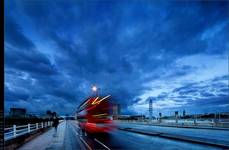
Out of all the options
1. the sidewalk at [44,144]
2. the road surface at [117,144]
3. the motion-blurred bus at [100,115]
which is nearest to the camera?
the road surface at [117,144]

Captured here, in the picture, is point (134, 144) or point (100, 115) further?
point (100, 115)

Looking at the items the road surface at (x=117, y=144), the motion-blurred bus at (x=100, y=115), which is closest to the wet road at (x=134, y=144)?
the road surface at (x=117, y=144)

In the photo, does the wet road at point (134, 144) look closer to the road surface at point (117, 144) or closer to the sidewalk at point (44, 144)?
the road surface at point (117, 144)

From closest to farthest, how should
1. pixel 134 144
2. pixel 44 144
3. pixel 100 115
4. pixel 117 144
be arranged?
1. pixel 134 144
2. pixel 117 144
3. pixel 44 144
4. pixel 100 115

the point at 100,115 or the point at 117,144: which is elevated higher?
the point at 100,115

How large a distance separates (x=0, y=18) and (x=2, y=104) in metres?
1.74

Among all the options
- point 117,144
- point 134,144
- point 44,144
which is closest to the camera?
point 134,144

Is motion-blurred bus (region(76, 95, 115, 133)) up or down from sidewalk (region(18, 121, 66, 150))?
up

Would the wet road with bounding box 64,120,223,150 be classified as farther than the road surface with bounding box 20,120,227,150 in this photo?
No

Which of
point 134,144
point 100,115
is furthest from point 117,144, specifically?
point 100,115

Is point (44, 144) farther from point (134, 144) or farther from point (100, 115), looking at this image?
point (100, 115)

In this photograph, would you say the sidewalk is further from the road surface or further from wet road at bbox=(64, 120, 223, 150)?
wet road at bbox=(64, 120, 223, 150)

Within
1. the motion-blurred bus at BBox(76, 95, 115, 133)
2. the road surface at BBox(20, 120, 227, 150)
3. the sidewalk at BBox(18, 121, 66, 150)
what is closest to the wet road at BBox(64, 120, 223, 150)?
the road surface at BBox(20, 120, 227, 150)

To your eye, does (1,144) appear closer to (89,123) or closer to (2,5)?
(2,5)
